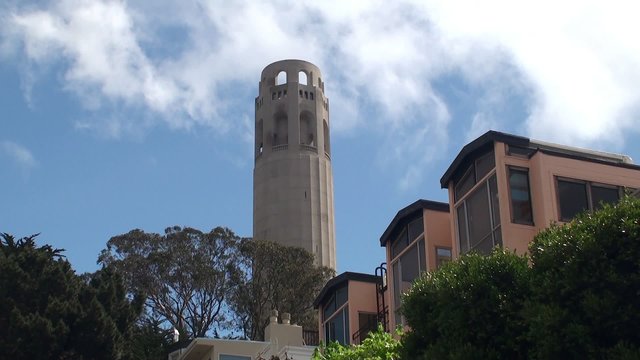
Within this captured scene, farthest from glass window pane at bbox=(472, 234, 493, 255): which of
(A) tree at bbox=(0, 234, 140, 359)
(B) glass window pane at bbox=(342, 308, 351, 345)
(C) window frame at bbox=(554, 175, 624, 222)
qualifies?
(A) tree at bbox=(0, 234, 140, 359)

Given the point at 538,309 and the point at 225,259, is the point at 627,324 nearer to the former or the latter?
the point at 538,309

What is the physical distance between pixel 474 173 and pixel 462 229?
53.3 inches

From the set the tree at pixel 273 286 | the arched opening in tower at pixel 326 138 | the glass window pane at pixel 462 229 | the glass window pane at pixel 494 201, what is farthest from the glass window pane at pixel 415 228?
the arched opening in tower at pixel 326 138

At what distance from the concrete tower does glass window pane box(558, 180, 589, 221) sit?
6421cm

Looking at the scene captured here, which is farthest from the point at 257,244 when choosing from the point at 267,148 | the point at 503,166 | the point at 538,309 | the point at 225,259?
the point at 538,309

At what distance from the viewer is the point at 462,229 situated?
2458 cm

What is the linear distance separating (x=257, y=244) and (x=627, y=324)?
48.9 meters

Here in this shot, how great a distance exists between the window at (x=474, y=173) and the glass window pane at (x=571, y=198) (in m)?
1.56

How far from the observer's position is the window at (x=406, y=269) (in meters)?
27.0

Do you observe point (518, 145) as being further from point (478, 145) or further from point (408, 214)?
point (408, 214)

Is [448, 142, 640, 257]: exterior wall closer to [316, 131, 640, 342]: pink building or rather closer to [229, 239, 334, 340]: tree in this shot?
[316, 131, 640, 342]: pink building

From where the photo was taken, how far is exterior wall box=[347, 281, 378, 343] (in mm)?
30969

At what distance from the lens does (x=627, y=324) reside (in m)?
12.6

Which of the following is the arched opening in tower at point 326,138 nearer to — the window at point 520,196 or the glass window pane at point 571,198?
the window at point 520,196
